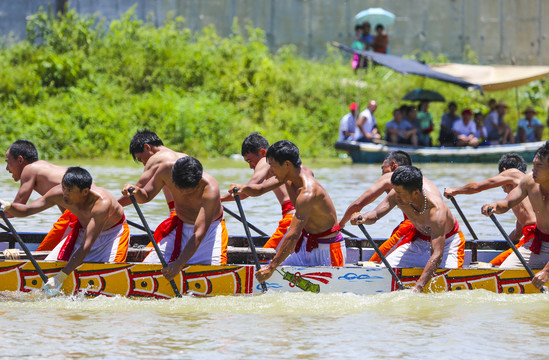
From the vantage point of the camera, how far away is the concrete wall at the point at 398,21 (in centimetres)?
2634

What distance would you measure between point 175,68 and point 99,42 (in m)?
2.19

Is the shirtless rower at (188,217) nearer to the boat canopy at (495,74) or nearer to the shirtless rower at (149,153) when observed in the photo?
the shirtless rower at (149,153)

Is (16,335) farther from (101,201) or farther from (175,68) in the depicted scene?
(175,68)

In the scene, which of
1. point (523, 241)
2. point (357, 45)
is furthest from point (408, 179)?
point (357, 45)

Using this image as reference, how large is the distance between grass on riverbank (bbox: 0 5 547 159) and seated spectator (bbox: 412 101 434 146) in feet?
7.94

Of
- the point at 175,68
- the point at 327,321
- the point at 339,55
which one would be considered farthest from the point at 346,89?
the point at 327,321

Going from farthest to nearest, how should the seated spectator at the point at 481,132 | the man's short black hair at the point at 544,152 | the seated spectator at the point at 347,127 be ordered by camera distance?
the seated spectator at the point at 481,132
the seated spectator at the point at 347,127
the man's short black hair at the point at 544,152

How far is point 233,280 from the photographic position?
26.9ft

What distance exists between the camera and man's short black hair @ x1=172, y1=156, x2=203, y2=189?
780 centimetres

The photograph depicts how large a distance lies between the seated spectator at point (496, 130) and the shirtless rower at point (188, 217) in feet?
50.1

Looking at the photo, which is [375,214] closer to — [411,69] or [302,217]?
[302,217]

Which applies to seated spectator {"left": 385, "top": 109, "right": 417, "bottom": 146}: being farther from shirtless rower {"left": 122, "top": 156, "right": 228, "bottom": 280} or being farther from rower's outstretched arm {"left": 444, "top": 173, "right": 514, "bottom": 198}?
shirtless rower {"left": 122, "top": 156, "right": 228, "bottom": 280}

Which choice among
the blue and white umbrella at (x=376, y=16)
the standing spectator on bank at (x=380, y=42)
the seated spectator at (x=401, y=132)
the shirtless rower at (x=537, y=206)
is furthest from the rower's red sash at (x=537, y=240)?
the blue and white umbrella at (x=376, y=16)

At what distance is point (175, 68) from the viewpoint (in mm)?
25109
